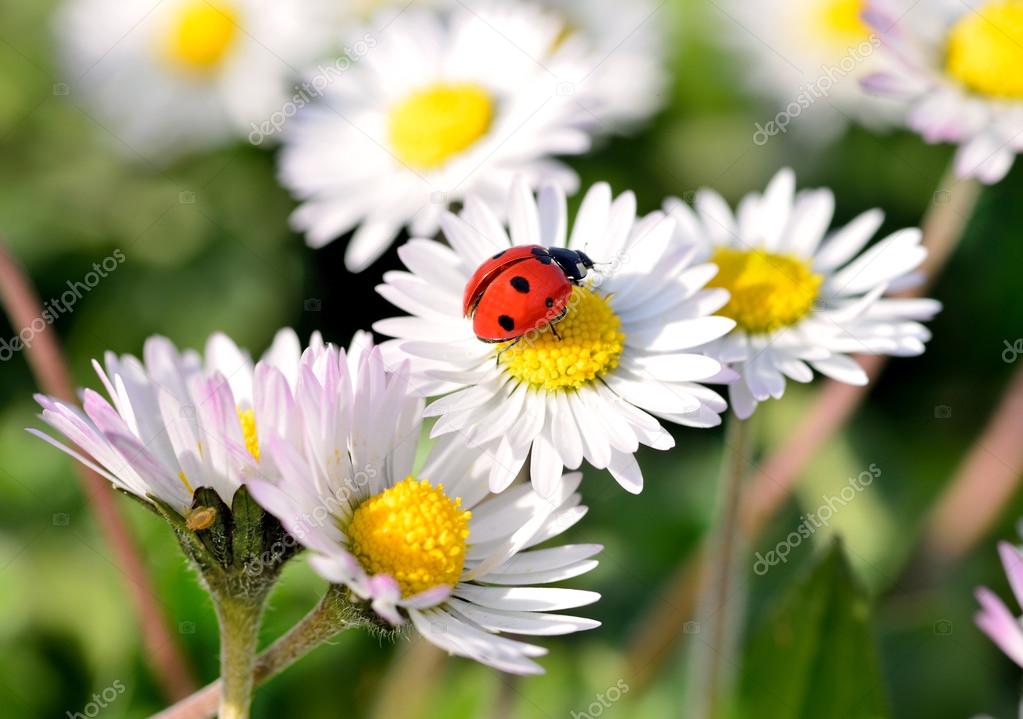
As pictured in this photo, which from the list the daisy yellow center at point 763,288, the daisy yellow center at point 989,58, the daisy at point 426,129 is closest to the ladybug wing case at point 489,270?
the daisy yellow center at point 763,288

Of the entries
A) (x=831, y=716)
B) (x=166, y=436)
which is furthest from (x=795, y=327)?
(x=166, y=436)

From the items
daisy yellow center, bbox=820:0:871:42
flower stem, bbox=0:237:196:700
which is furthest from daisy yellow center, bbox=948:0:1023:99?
flower stem, bbox=0:237:196:700

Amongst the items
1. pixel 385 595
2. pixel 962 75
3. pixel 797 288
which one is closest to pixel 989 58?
pixel 962 75

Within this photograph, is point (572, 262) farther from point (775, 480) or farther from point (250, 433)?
point (775, 480)

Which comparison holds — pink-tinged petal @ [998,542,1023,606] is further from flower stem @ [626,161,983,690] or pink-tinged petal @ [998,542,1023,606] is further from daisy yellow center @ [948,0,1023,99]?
daisy yellow center @ [948,0,1023,99]

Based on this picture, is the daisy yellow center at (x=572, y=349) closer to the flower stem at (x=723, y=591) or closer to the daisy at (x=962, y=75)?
the flower stem at (x=723, y=591)

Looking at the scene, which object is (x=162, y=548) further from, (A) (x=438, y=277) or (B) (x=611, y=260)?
(B) (x=611, y=260)
